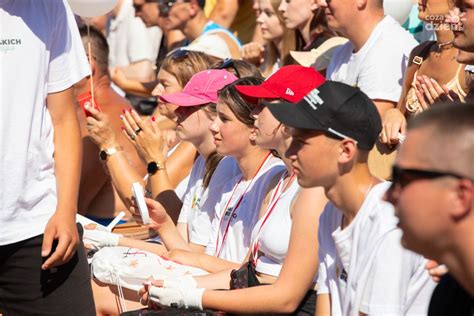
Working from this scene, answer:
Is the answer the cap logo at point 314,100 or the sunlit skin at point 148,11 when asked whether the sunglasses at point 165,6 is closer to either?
the sunlit skin at point 148,11

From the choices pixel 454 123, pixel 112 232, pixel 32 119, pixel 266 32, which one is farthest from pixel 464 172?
pixel 266 32

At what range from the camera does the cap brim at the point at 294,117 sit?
131 inches

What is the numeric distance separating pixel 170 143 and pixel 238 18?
8.31 feet

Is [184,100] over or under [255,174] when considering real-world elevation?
over

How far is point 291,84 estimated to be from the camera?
4312 millimetres

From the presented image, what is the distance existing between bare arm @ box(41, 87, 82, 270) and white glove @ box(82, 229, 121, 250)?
157 cm

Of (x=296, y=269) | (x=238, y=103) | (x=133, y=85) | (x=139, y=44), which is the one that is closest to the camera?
(x=296, y=269)

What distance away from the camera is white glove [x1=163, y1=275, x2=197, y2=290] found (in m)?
4.23

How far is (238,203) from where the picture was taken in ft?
16.1

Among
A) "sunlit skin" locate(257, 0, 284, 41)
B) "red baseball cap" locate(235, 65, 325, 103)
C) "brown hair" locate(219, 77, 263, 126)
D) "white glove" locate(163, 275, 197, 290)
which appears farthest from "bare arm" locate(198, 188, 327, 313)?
"sunlit skin" locate(257, 0, 284, 41)

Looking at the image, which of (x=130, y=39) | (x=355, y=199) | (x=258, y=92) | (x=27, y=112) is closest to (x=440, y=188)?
(x=355, y=199)

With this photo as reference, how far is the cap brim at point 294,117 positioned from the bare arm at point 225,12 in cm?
513

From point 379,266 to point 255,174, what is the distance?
5.80 ft

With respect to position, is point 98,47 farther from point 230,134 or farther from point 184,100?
point 230,134
